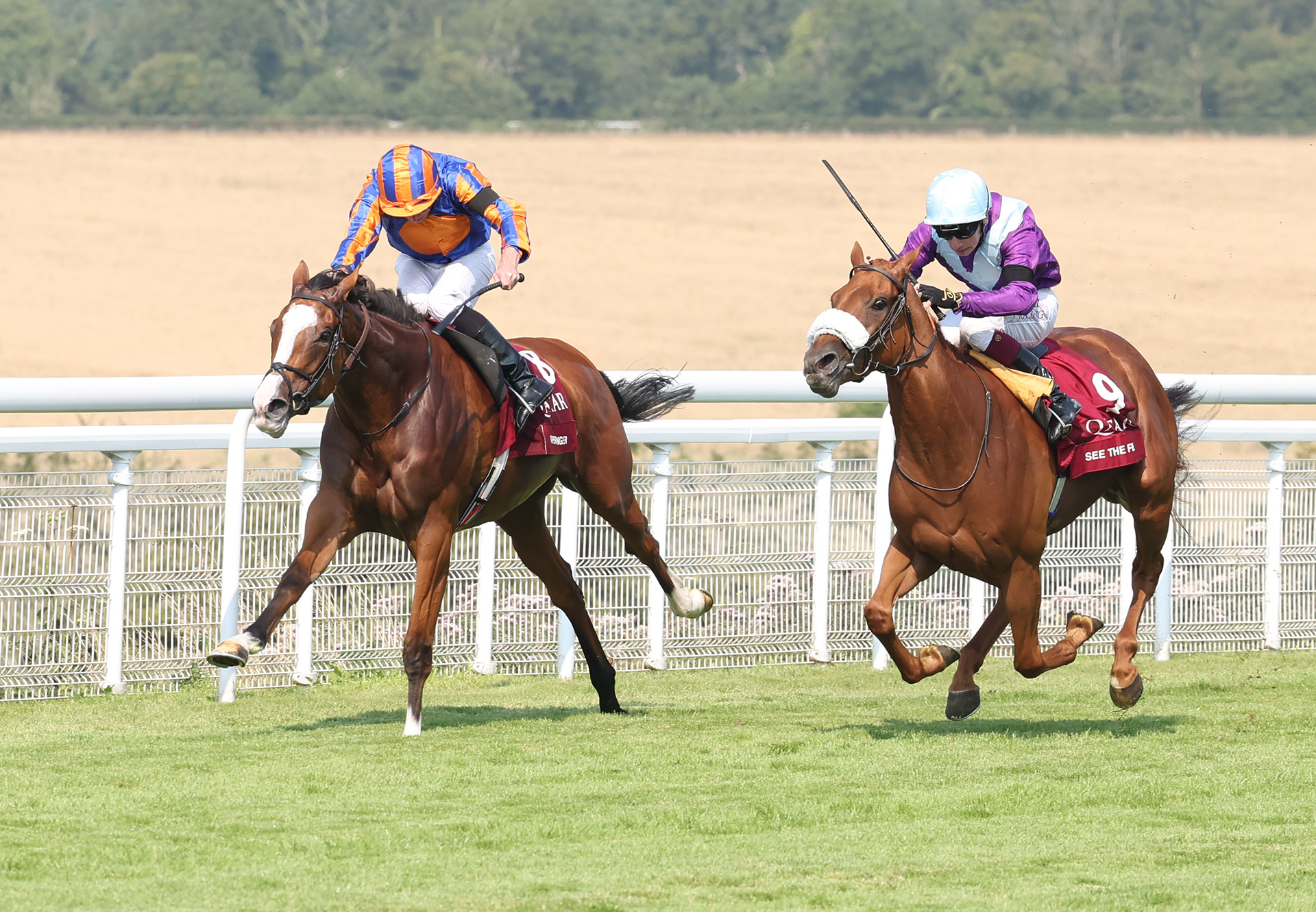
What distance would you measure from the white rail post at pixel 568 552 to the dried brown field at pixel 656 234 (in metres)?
10.9

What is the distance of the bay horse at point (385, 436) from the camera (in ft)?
18.1

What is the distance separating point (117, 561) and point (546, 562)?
145 centimetres

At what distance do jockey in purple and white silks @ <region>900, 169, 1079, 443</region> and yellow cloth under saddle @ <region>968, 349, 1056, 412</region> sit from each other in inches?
0.8

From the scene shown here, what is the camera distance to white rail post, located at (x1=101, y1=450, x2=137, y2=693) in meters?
6.52

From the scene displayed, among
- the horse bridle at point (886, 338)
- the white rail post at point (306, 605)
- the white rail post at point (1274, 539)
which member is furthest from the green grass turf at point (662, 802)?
the white rail post at point (1274, 539)

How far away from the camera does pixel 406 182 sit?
6.17m

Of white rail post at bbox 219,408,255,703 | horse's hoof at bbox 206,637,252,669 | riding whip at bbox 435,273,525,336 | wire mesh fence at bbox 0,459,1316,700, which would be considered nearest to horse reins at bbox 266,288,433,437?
riding whip at bbox 435,273,525,336

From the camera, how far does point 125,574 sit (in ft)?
21.6

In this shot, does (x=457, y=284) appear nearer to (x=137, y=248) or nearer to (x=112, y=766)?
(x=112, y=766)

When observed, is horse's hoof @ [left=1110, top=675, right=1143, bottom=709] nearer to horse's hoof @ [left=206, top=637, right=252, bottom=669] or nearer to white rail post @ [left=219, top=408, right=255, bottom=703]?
horse's hoof @ [left=206, top=637, right=252, bottom=669]

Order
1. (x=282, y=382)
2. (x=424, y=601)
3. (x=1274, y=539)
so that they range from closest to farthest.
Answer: (x=282, y=382) → (x=424, y=601) → (x=1274, y=539)

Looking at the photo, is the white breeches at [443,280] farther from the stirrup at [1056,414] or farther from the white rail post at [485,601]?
the stirrup at [1056,414]

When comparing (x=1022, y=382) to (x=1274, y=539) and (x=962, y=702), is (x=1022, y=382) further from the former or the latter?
(x=1274, y=539)

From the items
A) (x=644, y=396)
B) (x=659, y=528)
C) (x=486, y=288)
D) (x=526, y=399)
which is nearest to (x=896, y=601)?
(x=526, y=399)
